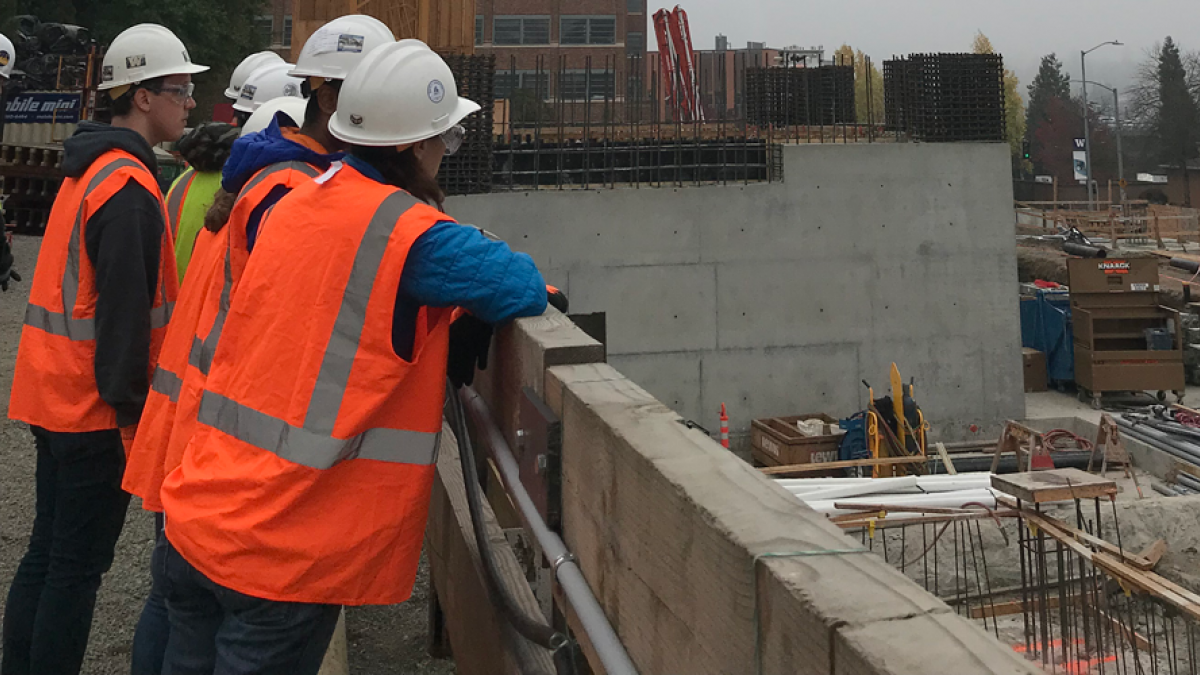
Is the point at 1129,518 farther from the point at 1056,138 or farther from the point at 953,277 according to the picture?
the point at 1056,138

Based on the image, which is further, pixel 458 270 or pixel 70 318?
pixel 70 318

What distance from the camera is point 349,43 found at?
304cm

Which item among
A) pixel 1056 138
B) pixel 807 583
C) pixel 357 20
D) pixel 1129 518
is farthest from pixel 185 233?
pixel 1056 138

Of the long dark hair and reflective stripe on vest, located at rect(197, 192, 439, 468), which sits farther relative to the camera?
the long dark hair

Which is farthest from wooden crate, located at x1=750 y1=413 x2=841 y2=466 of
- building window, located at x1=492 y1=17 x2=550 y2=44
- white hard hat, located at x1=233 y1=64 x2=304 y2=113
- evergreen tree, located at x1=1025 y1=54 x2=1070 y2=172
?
evergreen tree, located at x1=1025 y1=54 x2=1070 y2=172

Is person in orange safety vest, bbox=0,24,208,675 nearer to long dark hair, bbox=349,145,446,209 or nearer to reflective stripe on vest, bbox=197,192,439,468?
long dark hair, bbox=349,145,446,209

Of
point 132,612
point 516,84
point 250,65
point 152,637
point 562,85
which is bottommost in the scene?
point 132,612

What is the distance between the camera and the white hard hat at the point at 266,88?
4867 millimetres

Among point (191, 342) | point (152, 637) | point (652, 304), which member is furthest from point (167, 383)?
point (652, 304)

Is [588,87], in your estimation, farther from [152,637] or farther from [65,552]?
[152,637]

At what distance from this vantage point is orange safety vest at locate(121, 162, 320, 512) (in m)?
2.49

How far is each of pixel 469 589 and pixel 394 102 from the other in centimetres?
150

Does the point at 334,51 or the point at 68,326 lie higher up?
the point at 334,51

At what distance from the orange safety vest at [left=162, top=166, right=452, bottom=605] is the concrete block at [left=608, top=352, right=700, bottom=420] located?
1169cm
